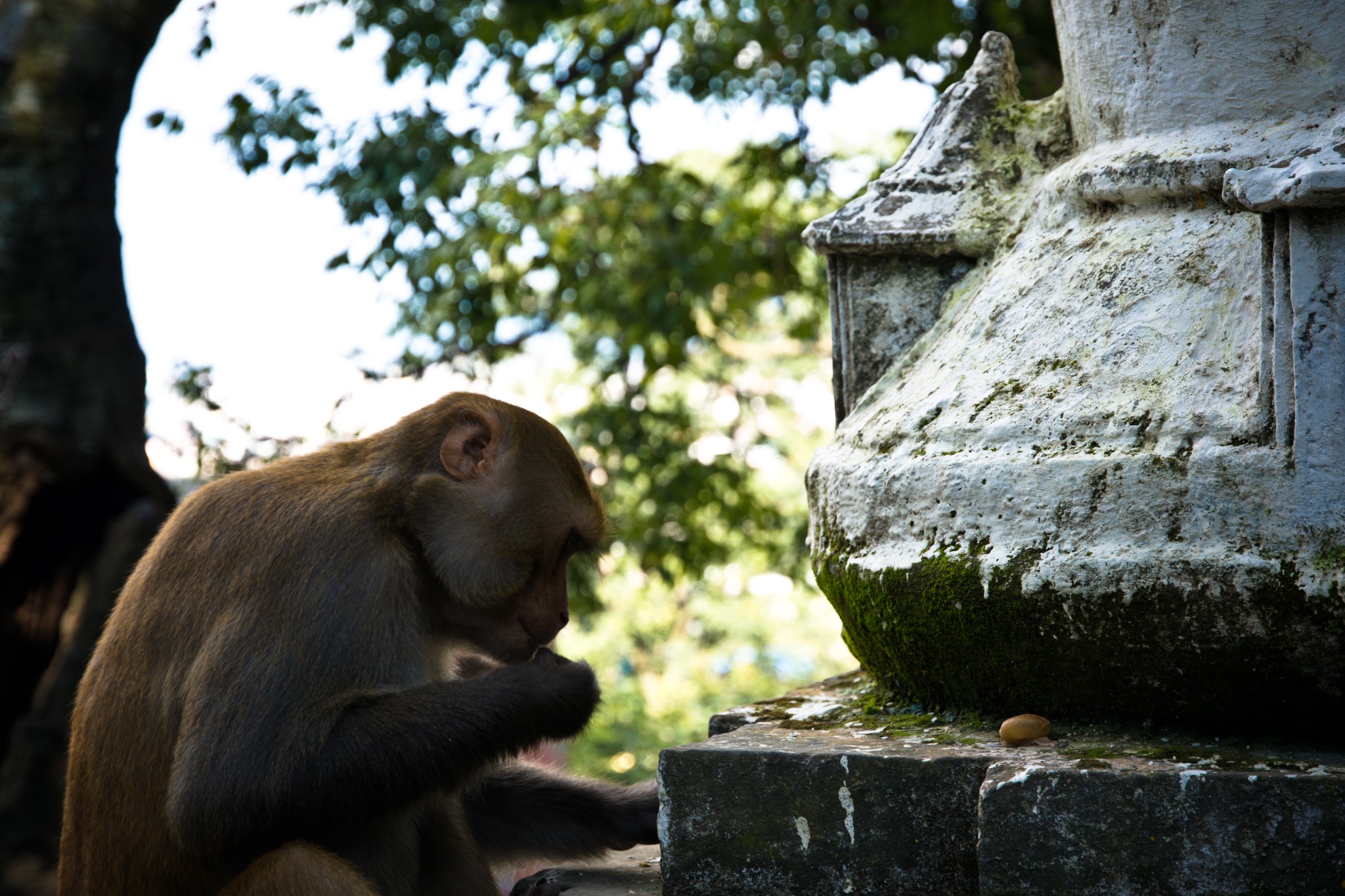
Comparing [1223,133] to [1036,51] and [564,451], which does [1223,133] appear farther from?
[1036,51]

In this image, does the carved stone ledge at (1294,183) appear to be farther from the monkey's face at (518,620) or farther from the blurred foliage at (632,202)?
the blurred foliage at (632,202)

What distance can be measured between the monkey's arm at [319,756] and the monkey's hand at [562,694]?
0.15 feet

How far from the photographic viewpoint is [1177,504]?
1.90 metres

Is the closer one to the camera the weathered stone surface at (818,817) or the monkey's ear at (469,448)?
the weathered stone surface at (818,817)

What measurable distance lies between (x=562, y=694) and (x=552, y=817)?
729mm

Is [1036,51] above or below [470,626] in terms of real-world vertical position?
above

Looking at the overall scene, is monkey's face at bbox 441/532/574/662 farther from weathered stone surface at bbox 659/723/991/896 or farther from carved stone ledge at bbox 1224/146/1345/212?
carved stone ledge at bbox 1224/146/1345/212

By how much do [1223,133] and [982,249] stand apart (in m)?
0.56

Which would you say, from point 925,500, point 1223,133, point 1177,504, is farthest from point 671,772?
point 1223,133

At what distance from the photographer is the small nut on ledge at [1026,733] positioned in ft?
6.57

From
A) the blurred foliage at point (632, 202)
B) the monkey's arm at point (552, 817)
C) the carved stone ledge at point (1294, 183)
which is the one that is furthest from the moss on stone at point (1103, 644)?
the blurred foliage at point (632, 202)

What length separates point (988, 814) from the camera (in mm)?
1833

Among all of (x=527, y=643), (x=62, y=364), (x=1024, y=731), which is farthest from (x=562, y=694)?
(x=62, y=364)

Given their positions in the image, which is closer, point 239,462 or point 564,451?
point 564,451
